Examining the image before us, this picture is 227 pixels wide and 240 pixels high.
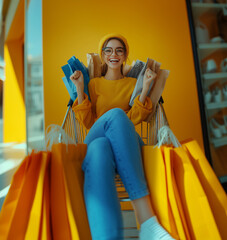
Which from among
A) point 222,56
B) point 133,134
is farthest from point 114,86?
point 222,56

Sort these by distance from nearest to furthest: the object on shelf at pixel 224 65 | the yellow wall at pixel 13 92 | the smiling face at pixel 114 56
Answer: the smiling face at pixel 114 56
the object on shelf at pixel 224 65
the yellow wall at pixel 13 92

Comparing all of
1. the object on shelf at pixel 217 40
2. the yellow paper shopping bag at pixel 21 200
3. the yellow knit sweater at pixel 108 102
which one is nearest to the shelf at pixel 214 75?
the object on shelf at pixel 217 40

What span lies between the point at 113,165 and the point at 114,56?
765mm

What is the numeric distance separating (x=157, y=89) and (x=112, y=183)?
71 centimetres

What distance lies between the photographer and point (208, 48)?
1.90m

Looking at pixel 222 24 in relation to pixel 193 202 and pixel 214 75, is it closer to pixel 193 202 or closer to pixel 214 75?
pixel 214 75

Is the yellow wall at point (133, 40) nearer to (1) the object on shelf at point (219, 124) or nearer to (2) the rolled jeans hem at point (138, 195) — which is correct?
(1) the object on shelf at point (219, 124)

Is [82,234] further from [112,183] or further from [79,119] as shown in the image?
[79,119]

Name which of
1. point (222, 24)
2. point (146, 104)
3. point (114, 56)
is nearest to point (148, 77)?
point (146, 104)

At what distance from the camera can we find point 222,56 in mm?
1932

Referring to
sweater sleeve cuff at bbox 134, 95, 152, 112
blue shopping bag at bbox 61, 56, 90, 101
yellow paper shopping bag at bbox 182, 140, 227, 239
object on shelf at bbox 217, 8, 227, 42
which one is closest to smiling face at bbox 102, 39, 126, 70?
blue shopping bag at bbox 61, 56, 90, 101

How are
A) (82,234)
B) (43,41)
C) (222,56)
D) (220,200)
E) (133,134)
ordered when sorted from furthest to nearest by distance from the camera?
(222,56)
(43,41)
(133,134)
(220,200)
(82,234)

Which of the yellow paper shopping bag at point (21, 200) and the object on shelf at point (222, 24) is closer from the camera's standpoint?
the yellow paper shopping bag at point (21, 200)

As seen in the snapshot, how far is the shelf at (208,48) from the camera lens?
1.89 m
